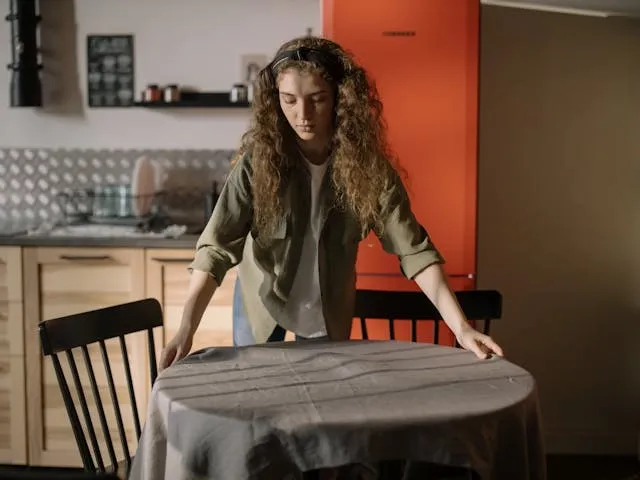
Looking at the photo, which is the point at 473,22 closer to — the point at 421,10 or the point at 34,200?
the point at 421,10

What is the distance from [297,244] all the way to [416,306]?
0.44 m

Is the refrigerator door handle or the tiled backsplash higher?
the tiled backsplash

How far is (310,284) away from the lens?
2025 millimetres

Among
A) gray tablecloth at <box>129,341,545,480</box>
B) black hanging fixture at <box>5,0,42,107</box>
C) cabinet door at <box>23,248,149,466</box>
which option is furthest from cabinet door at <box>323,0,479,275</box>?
black hanging fixture at <box>5,0,42,107</box>

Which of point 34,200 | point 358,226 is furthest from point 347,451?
point 34,200

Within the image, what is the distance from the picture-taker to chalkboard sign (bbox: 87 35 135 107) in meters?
3.63

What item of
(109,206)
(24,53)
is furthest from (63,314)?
(24,53)

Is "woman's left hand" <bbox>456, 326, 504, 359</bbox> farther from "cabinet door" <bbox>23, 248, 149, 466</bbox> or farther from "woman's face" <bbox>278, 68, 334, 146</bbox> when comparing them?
"cabinet door" <bbox>23, 248, 149, 466</bbox>

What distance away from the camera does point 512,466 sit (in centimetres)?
150

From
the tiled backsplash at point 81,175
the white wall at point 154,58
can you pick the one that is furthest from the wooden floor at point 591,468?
the white wall at point 154,58

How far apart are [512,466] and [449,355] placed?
1.31ft

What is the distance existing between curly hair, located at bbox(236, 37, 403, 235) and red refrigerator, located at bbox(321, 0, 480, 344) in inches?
29.8

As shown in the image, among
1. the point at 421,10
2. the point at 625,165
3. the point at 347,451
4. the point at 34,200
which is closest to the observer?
the point at 347,451

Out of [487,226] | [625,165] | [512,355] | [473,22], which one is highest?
[473,22]
